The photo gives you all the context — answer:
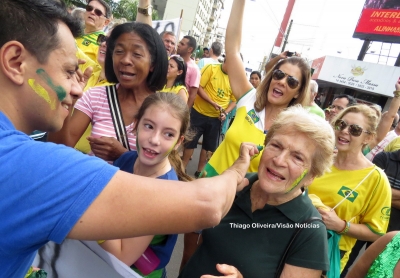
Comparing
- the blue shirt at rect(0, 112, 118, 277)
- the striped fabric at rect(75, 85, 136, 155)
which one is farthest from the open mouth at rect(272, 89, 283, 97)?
the blue shirt at rect(0, 112, 118, 277)

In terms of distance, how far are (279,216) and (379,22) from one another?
953 inches

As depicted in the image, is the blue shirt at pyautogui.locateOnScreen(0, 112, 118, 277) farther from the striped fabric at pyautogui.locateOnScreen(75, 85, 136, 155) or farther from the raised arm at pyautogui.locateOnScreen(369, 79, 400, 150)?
the raised arm at pyautogui.locateOnScreen(369, 79, 400, 150)

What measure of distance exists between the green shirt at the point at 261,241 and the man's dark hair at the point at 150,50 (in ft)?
3.35

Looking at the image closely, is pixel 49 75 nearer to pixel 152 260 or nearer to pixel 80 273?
pixel 80 273

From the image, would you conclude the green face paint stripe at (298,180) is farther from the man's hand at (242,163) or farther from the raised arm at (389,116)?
the raised arm at (389,116)

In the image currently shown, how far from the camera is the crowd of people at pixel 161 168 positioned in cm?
75

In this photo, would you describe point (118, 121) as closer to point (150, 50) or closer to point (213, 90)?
point (150, 50)

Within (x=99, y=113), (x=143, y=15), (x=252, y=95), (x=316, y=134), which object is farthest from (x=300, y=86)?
(x=99, y=113)

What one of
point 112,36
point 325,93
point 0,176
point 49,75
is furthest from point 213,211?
point 325,93

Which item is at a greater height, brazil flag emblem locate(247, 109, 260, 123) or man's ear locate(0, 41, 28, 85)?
man's ear locate(0, 41, 28, 85)

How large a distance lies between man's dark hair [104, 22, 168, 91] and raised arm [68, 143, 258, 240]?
135cm

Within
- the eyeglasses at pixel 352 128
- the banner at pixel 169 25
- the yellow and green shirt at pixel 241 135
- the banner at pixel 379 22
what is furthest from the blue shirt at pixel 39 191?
the banner at pixel 379 22

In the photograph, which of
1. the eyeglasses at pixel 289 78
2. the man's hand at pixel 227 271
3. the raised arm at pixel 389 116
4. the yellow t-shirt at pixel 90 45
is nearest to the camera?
the man's hand at pixel 227 271

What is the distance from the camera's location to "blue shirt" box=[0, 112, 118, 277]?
710 mm
